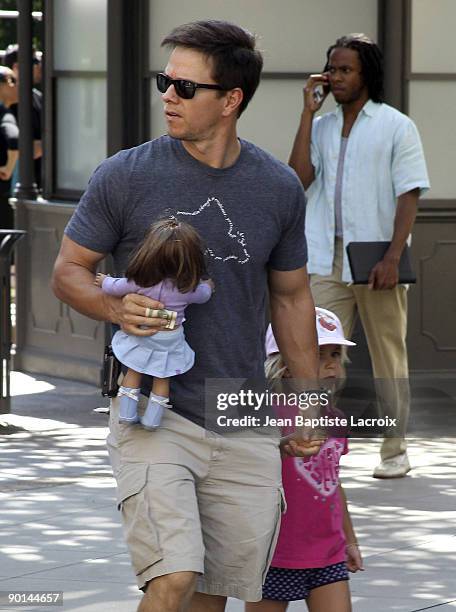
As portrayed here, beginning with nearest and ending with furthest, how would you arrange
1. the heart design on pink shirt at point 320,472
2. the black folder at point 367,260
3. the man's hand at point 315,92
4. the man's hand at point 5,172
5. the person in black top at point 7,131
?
the heart design on pink shirt at point 320,472
the black folder at point 367,260
the man's hand at point 315,92
the person in black top at point 7,131
the man's hand at point 5,172

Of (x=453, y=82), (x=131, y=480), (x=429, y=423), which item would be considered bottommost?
(x=429, y=423)

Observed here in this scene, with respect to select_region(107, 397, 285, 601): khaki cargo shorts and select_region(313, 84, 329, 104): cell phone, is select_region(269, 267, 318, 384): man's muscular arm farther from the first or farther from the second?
select_region(313, 84, 329, 104): cell phone

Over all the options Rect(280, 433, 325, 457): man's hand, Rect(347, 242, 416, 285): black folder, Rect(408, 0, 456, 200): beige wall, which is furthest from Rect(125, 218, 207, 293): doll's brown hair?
Rect(408, 0, 456, 200): beige wall

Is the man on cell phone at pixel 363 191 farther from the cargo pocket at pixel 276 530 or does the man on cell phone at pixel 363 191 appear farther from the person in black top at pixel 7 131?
the person in black top at pixel 7 131

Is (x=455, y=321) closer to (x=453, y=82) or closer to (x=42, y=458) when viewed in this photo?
(x=453, y=82)

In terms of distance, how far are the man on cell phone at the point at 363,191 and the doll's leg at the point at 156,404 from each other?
156 inches

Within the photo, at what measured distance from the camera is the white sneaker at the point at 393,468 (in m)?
8.33

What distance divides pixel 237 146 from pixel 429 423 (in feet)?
18.5

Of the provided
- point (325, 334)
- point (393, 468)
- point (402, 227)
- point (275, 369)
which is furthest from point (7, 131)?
point (275, 369)

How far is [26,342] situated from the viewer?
40.2 ft

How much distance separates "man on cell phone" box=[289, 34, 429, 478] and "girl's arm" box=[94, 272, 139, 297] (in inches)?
156

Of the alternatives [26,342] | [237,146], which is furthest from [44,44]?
[237,146]

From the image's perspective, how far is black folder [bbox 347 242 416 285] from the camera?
8156 mm

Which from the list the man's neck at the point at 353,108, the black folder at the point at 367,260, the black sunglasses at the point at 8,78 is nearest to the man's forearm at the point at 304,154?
the man's neck at the point at 353,108
